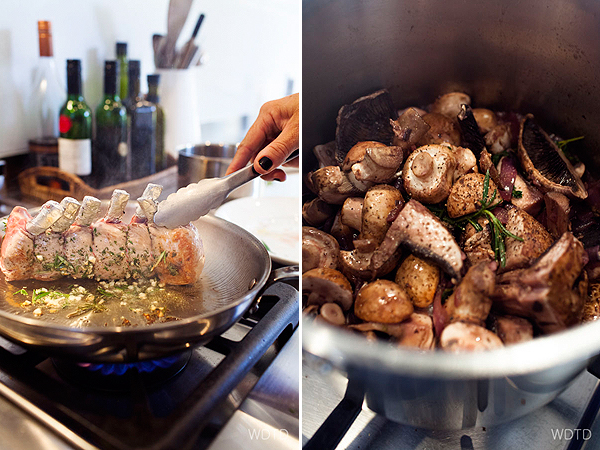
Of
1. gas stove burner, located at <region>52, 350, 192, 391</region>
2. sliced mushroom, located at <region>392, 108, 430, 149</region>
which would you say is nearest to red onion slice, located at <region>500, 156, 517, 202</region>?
sliced mushroom, located at <region>392, 108, 430, 149</region>

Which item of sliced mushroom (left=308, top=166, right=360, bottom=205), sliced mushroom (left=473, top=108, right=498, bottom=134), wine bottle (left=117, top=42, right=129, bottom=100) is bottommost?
sliced mushroom (left=308, top=166, right=360, bottom=205)

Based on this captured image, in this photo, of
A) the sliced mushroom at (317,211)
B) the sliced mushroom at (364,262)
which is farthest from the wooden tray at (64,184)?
the sliced mushroom at (364,262)

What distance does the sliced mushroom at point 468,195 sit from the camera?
60cm

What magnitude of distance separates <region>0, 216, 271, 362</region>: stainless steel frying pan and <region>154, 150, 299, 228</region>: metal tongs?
0.07 meters

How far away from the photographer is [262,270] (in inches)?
24.0

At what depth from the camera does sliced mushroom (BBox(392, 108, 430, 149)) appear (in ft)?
2.27

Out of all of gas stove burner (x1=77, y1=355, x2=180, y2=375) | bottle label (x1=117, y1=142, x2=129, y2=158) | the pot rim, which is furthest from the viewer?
bottle label (x1=117, y1=142, x2=129, y2=158)

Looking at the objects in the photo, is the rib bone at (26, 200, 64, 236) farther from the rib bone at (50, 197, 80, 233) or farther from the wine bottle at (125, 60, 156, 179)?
the wine bottle at (125, 60, 156, 179)

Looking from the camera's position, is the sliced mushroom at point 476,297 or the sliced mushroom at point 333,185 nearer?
the sliced mushroom at point 476,297

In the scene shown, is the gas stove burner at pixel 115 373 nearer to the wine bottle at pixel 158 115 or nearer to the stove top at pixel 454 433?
the stove top at pixel 454 433

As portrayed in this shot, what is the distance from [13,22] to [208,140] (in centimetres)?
41

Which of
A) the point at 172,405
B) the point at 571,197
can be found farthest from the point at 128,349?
the point at 571,197

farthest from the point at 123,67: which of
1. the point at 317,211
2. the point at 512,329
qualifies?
the point at 512,329

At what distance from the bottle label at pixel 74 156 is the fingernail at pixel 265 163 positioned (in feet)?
1.59
